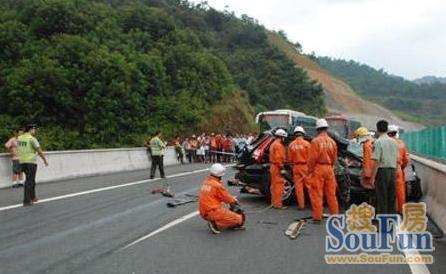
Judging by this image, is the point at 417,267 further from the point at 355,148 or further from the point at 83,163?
the point at 83,163

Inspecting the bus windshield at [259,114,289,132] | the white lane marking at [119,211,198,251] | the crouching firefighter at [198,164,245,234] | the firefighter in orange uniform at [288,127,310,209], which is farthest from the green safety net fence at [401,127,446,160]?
the crouching firefighter at [198,164,245,234]

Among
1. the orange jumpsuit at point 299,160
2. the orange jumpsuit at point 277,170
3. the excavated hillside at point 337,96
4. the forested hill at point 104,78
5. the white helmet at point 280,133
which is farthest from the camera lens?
the excavated hillside at point 337,96

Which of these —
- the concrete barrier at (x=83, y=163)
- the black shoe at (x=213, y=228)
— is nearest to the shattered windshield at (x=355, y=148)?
the black shoe at (x=213, y=228)

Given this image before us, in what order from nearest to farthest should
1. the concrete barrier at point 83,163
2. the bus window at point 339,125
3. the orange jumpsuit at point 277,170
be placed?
the orange jumpsuit at point 277,170
the concrete barrier at point 83,163
the bus window at point 339,125

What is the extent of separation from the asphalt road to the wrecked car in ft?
1.81

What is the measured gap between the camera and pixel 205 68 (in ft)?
180

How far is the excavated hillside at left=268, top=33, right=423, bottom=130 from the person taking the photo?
131 m

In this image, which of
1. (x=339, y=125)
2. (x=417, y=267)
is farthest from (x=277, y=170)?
(x=339, y=125)

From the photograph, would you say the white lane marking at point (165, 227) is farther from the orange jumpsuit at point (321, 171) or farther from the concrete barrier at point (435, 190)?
the concrete barrier at point (435, 190)

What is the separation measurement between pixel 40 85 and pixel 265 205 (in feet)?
101

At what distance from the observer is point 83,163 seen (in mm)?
23672

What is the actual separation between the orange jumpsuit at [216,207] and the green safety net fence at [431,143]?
1359 cm

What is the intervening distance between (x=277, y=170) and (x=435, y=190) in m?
3.17

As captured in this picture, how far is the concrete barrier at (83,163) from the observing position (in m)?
18.7
